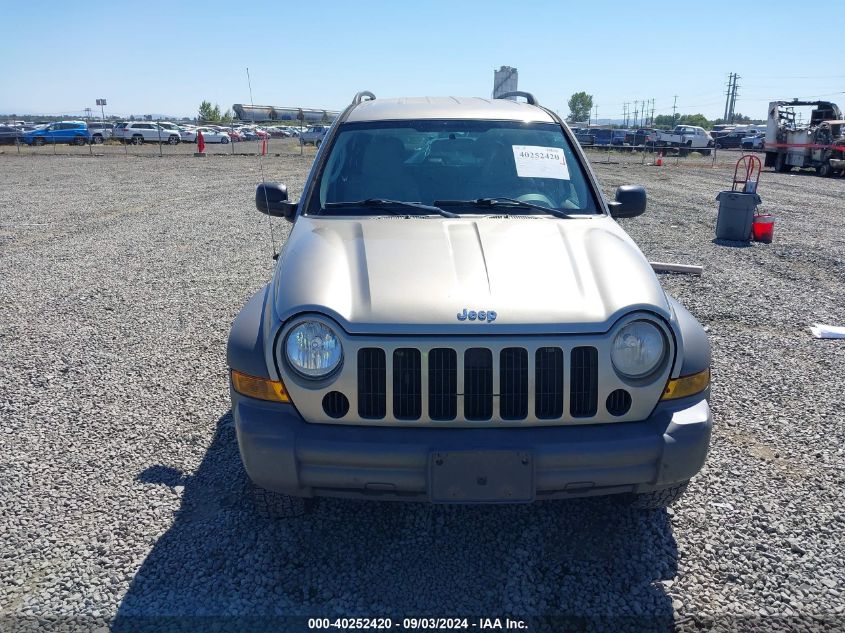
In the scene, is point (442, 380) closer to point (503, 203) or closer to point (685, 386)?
point (685, 386)

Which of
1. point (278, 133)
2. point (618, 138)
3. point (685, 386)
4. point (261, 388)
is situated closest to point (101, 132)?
point (278, 133)

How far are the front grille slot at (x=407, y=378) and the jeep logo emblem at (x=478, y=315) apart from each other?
0.77 ft

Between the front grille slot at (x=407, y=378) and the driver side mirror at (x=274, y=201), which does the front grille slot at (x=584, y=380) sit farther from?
the driver side mirror at (x=274, y=201)

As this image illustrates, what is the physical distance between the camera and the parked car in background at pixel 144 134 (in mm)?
48062

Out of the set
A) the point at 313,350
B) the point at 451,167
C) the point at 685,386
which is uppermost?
the point at 451,167

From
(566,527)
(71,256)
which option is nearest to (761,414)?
(566,527)

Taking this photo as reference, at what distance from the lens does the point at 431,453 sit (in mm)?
2604

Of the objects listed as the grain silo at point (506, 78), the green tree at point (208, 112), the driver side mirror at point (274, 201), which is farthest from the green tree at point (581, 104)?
the driver side mirror at point (274, 201)

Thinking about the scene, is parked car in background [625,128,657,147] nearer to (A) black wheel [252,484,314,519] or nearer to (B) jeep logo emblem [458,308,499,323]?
(B) jeep logo emblem [458,308,499,323]

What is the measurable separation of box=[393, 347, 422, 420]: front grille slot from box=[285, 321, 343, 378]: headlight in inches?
9.3

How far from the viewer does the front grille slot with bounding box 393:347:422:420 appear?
2.69 m

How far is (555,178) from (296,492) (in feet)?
7.99

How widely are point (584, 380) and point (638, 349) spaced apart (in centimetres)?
27

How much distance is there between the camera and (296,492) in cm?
275
